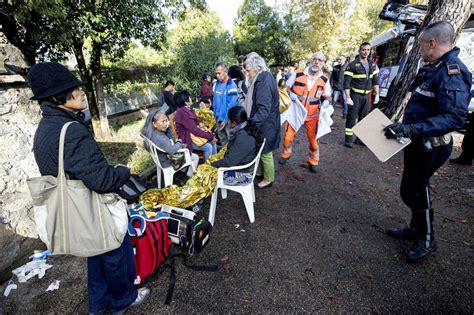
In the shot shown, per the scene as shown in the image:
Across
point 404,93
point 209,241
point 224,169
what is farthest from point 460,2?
point 209,241

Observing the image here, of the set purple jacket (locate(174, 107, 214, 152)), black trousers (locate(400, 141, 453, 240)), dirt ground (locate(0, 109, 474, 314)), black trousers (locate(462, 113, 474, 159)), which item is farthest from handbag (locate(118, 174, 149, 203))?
black trousers (locate(462, 113, 474, 159))

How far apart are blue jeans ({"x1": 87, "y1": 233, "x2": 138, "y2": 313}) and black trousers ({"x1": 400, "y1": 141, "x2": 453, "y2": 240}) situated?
2.57 meters

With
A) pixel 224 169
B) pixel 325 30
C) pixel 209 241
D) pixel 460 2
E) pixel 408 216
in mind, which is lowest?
pixel 408 216

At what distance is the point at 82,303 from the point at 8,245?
3.32ft

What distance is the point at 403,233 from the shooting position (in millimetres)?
2604

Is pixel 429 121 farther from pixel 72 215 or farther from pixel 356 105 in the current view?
pixel 356 105

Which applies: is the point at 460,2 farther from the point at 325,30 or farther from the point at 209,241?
the point at 325,30

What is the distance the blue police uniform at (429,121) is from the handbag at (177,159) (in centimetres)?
264

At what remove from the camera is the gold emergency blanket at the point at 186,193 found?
8.80ft

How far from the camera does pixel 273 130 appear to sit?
3443 millimetres

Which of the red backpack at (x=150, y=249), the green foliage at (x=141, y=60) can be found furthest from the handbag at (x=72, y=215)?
the green foliage at (x=141, y=60)

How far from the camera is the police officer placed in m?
1.82

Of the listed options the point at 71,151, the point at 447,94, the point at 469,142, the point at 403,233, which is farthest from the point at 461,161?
the point at 71,151

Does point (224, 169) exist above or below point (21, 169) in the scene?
below
